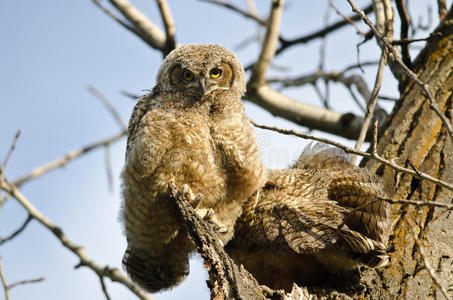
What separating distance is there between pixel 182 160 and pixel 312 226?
2.80 feet

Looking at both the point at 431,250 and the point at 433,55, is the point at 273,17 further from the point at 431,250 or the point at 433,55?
the point at 431,250

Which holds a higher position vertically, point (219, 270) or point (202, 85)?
point (202, 85)

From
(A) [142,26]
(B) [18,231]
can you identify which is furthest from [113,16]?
(B) [18,231]

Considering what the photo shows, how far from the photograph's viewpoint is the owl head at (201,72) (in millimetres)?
3230

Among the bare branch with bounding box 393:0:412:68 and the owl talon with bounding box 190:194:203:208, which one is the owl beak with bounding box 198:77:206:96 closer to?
the owl talon with bounding box 190:194:203:208

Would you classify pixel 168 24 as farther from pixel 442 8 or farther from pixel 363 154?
pixel 363 154

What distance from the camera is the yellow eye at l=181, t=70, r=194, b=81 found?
10.9 ft

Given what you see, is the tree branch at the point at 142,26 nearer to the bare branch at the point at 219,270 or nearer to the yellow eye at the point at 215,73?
the yellow eye at the point at 215,73

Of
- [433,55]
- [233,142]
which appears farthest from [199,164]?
[433,55]

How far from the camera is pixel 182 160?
2807 mm

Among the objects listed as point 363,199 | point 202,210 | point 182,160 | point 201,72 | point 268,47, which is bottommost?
point 363,199

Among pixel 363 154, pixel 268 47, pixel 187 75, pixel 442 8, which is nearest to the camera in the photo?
pixel 363 154

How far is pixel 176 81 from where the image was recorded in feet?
10.9

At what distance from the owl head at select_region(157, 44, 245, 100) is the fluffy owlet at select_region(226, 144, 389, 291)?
732 millimetres
